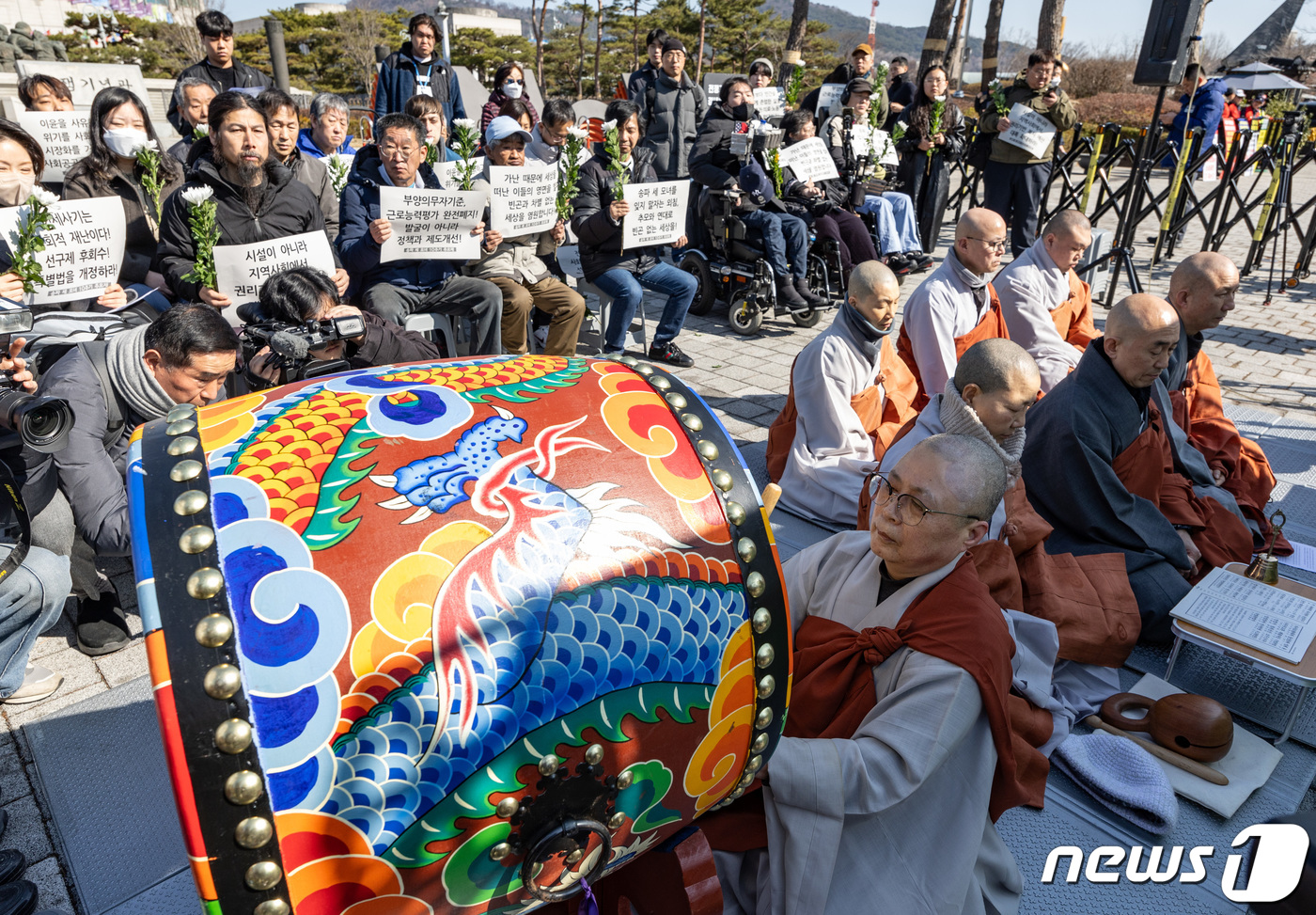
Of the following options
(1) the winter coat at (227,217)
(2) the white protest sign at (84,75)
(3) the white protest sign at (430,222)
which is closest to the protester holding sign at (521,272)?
(3) the white protest sign at (430,222)

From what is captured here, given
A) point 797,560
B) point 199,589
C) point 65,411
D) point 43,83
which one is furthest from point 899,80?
point 199,589

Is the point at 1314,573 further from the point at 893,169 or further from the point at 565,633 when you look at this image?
the point at 893,169

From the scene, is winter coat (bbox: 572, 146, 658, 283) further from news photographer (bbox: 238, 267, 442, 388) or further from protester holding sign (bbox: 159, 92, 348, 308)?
news photographer (bbox: 238, 267, 442, 388)

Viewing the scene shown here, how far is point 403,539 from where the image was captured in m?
1.13

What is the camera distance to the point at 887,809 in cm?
181

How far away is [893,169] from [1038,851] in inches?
329

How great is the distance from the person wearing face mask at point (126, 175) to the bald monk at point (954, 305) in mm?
3953

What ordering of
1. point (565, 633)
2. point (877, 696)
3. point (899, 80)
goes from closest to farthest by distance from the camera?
point (565, 633), point (877, 696), point (899, 80)

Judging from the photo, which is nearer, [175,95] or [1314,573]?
[1314,573]

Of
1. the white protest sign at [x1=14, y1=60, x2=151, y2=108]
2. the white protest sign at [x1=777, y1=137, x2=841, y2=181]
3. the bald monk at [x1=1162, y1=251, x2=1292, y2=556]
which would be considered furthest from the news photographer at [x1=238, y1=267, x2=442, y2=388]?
the white protest sign at [x1=14, y1=60, x2=151, y2=108]

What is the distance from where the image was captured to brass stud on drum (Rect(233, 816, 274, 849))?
1003 mm

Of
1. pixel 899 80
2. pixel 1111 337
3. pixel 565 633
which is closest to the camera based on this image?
pixel 565 633

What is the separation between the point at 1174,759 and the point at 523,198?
436 centimetres

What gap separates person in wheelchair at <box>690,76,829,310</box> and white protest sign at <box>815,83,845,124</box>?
74.4 inches
